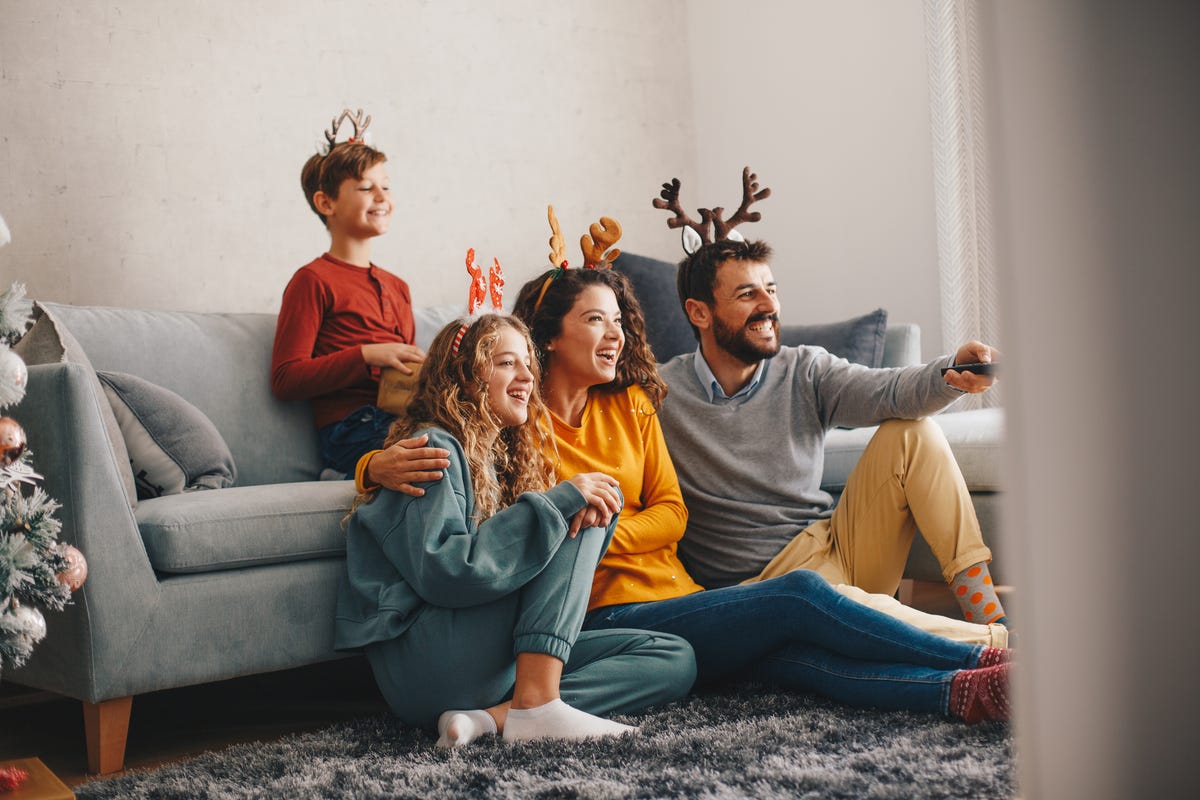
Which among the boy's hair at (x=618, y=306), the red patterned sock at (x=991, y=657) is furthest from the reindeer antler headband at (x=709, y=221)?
the red patterned sock at (x=991, y=657)

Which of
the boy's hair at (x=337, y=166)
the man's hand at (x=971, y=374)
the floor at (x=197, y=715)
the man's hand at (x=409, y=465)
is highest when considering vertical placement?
the boy's hair at (x=337, y=166)

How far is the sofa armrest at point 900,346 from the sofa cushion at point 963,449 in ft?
0.99

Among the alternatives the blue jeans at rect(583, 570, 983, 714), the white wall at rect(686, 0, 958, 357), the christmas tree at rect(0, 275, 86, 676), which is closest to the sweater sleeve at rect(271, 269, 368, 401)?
the blue jeans at rect(583, 570, 983, 714)

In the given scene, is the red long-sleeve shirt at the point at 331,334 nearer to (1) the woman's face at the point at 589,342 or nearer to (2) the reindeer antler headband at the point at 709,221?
(1) the woman's face at the point at 589,342

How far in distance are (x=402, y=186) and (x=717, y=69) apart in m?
1.32

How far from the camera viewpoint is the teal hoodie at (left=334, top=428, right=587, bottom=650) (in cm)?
151

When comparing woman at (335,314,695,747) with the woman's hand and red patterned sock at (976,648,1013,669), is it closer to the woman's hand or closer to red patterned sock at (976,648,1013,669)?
the woman's hand

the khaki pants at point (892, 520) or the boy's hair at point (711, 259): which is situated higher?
the boy's hair at point (711, 259)

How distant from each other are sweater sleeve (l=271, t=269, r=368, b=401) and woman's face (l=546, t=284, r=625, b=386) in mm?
471

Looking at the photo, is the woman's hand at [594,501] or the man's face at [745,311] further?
the man's face at [745,311]

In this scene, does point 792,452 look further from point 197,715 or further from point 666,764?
point 197,715

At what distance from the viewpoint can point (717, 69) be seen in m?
3.82

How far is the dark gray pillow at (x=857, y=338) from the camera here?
8.94 feet

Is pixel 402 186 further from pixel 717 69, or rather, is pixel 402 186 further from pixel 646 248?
pixel 717 69
